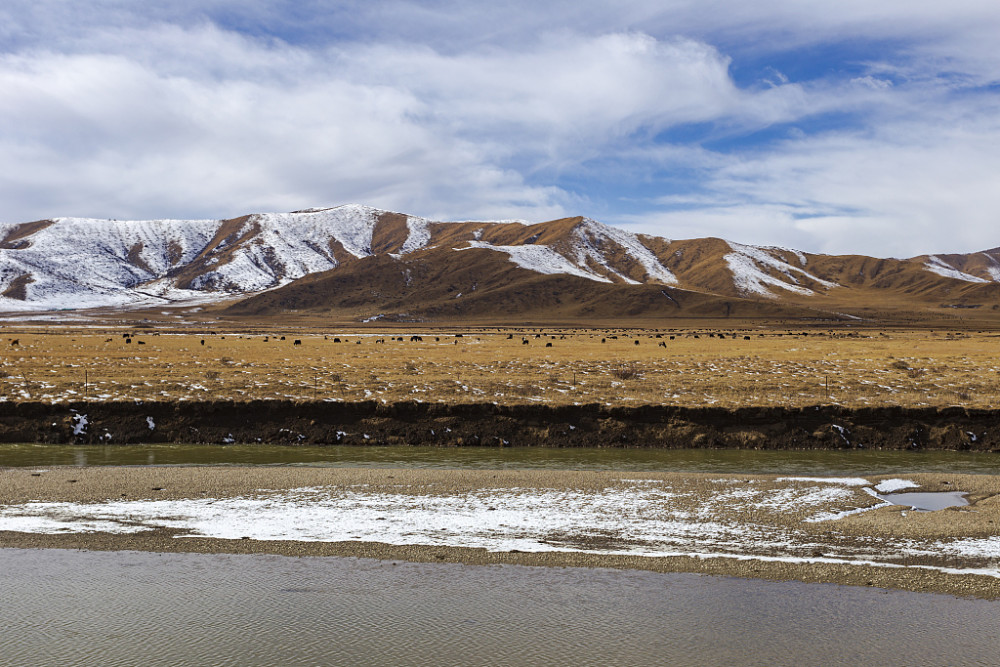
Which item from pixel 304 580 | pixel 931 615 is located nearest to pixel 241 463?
pixel 304 580

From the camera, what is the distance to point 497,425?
2920 centimetres

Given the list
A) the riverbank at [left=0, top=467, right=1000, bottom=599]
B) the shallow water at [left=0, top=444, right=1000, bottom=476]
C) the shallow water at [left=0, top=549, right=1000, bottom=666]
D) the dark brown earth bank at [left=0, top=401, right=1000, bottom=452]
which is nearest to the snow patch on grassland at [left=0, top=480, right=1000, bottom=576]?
the riverbank at [left=0, top=467, right=1000, bottom=599]

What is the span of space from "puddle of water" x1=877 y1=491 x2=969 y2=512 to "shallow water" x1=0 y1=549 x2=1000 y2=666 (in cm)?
650

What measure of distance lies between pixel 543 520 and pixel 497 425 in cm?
1316

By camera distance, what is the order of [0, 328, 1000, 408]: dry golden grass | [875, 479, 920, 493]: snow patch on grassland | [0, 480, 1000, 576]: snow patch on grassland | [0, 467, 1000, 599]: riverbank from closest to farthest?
1. [0, 467, 1000, 599]: riverbank
2. [0, 480, 1000, 576]: snow patch on grassland
3. [875, 479, 920, 493]: snow patch on grassland
4. [0, 328, 1000, 408]: dry golden grass

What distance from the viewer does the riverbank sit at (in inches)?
522

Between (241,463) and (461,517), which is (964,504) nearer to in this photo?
(461,517)

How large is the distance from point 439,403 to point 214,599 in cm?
1940

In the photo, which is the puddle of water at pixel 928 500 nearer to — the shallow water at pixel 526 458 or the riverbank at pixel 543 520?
the riverbank at pixel 543 520

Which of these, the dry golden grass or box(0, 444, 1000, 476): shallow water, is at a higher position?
the dry golden grass

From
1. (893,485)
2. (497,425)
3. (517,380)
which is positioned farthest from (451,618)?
(517,380)

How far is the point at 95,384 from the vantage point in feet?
115

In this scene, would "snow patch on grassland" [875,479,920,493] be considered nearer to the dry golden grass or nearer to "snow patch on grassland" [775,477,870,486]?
"snow patch on grassland" [775,477,870,486]

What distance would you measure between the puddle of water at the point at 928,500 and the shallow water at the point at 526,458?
136 inches
